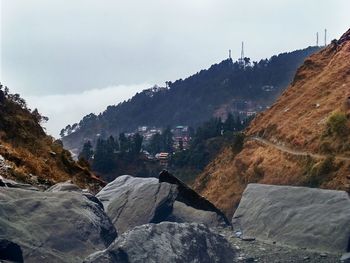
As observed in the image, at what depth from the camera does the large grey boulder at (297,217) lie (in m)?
14.5

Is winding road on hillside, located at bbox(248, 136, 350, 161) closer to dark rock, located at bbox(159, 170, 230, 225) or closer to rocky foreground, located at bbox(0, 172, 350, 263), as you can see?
rocky foreground, located at bbox(0, 172, 350, 263)

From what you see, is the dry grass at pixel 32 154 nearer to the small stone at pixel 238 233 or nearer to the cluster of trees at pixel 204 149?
the small stone at pixel 238 233

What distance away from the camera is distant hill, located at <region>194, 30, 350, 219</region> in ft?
115

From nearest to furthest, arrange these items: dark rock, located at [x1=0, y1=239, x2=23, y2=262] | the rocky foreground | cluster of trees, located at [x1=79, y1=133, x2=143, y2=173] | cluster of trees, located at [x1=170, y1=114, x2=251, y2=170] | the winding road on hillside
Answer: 1. dark rock, located at [x1=0, y1=239, x2=23, y2=262]
2. the rocky foreground
3. the winding road on hillside
4. cluster of trees, located at [x1=79, y1=133, x2=143, y2=173]
5. cluster of trees, located at [x1=170, y1=114, x2=251, y2=170]

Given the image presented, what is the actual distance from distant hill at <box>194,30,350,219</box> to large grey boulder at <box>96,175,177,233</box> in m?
17.5

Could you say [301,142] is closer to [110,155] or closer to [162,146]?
[110,155]

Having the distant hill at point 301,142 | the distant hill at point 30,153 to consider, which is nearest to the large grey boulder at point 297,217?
the distant hill at point 30,153

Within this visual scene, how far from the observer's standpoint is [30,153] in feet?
70.4

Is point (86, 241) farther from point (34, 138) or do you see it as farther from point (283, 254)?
point (34, 138)

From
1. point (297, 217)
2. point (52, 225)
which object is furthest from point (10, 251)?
point (297, 217)

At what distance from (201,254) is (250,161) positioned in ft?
108

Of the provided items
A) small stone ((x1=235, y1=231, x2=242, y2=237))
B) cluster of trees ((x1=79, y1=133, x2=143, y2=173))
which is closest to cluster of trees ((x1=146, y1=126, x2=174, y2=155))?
cluster of trees ((x1=79, y1=133, x2=143, y2=173))

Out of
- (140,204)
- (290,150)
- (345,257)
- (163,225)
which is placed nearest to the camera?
(163,225)

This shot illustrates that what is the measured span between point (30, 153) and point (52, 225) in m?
10.4
